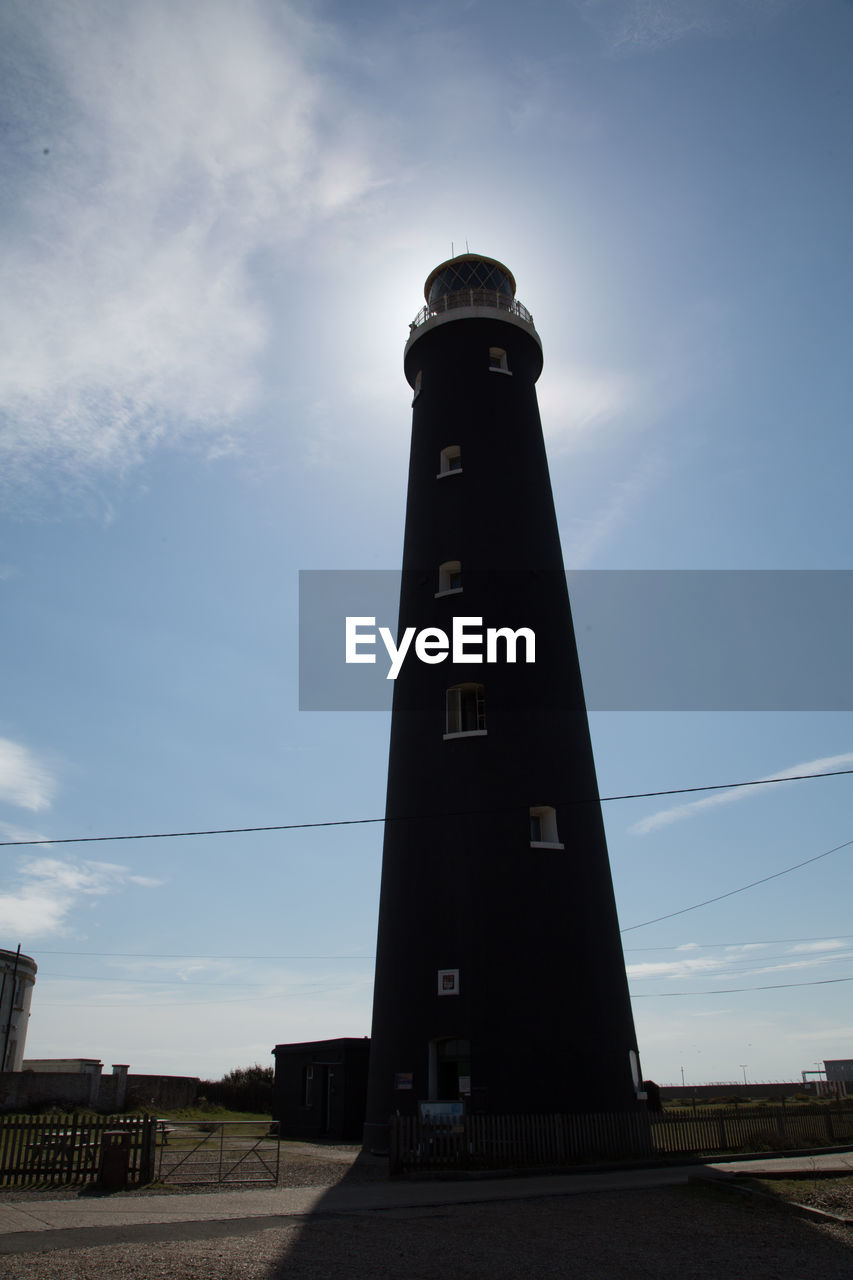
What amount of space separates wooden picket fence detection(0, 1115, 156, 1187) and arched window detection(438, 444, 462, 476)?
64.8ft

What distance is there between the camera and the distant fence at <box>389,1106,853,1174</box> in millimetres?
19938

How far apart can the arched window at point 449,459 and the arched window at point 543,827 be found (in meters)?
11.2

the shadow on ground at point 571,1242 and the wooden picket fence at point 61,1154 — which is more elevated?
the wooden picket fence at point 61,1154

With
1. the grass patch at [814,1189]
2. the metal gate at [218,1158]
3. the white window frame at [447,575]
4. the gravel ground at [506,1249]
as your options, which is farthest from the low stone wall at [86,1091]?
the grass patch at [814,1189]

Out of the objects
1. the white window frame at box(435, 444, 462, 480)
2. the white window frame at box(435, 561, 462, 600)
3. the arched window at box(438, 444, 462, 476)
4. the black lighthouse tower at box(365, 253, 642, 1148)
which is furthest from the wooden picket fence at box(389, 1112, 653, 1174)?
the arched window at box(438, 444, 462, 476)

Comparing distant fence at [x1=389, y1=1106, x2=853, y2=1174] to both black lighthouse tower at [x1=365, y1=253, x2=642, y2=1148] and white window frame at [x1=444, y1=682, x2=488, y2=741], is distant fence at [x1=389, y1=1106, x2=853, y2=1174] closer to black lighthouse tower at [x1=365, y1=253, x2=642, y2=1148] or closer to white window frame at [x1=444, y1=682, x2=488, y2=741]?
black lighthouse tower at [x1=365, y1=253, x2=642, y2=1148]

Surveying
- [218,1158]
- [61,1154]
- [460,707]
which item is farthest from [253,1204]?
[460,707]

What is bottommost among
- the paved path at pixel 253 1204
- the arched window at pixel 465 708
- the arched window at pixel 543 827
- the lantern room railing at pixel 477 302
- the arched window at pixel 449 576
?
the paved path at pixel 253 1204

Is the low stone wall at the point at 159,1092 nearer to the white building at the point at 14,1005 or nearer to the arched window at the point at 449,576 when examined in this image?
the white building at the point at 14,1005

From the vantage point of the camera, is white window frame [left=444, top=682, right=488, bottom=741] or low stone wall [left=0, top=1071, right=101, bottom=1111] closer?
white window frame [left=444, top=682, right=488, bottom=741]

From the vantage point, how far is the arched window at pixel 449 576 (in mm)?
27484

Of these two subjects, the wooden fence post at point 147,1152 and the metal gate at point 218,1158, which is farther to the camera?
the metal gate at point 218,1158

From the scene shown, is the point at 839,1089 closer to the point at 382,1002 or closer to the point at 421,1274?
the point at 382,1002

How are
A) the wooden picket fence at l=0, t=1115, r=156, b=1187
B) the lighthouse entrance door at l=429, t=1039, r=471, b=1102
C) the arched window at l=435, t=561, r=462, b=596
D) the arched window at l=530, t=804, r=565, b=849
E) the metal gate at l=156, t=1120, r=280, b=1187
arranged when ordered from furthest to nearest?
1. the arched window at l=435, t=561, r=462, b=596
2. the arched window at l=530, t=804, r=565, b=849
3. the lighthouse entrance door at l=429, t=1039, r=471, b=1102
4. the metal gate at l=156, t=1120, r=280, b=1187
5. the wooden picket fence at l=0, t=1115, r=156, b=1187
